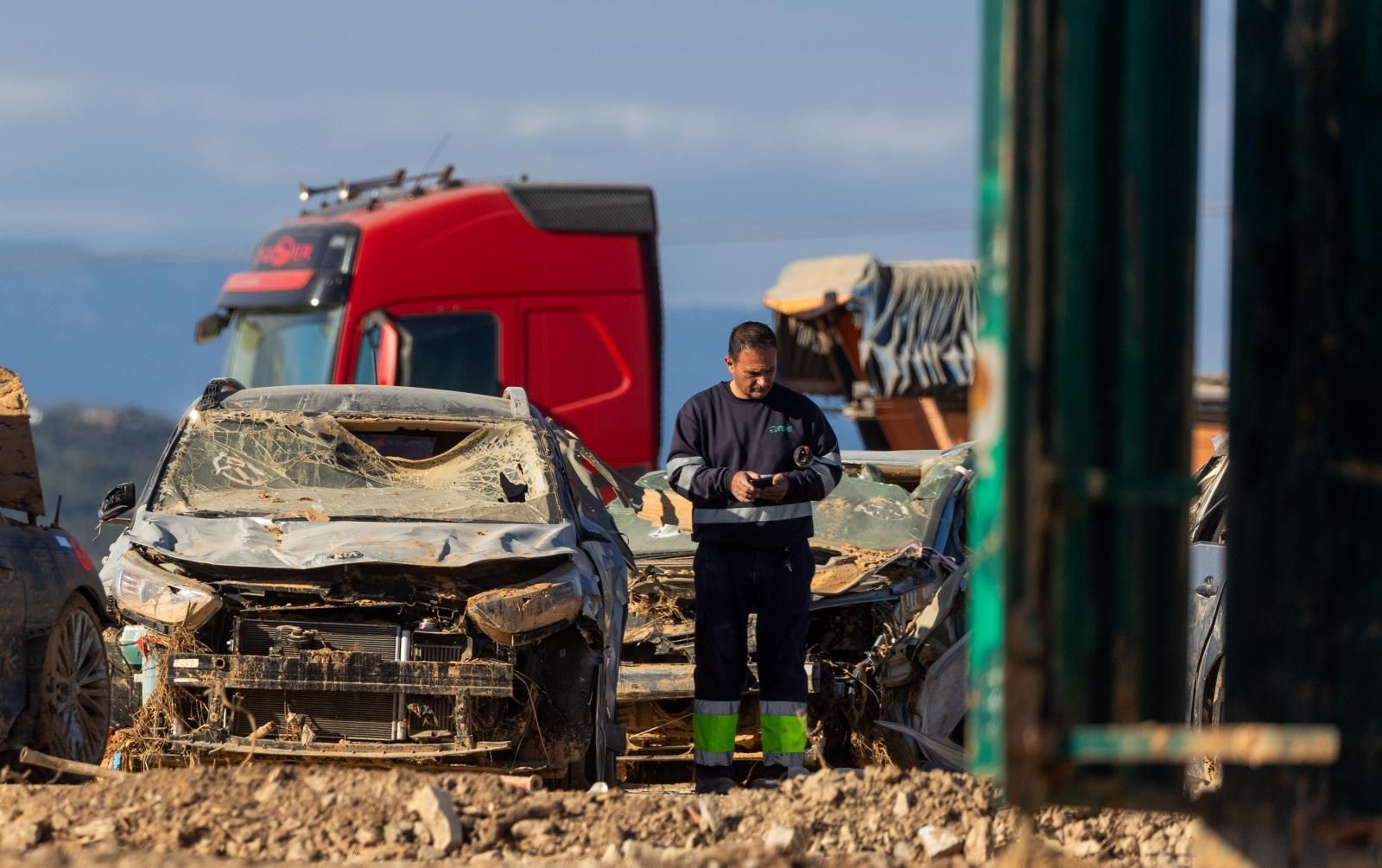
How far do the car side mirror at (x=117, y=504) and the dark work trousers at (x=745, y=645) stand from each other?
101 inches

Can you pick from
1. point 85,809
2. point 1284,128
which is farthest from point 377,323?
point 1284,128

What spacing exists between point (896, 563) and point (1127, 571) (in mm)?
5385

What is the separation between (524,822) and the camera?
6.12 meters

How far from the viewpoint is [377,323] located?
47.0 ft

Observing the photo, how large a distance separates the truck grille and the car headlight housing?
0.68ft

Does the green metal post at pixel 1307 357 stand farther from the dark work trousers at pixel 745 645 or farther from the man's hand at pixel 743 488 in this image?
the dark work trousers at pixel 745 645

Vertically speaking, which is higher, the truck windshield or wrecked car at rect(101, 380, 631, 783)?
the truck windshield

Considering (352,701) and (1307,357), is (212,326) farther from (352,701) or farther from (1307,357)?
(1307,357)

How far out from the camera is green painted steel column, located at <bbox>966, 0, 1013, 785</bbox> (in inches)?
138

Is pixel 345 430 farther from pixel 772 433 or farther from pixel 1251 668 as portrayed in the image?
pixel 1251 668

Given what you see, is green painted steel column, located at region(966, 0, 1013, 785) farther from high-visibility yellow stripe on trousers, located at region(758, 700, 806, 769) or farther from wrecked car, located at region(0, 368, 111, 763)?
wrecked car, located at region(0, 368, 111, 763)

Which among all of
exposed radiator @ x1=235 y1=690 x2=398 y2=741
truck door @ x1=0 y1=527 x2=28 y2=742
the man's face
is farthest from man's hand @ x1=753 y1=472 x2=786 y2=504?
truck door @ x1=0 y1=527 x2=28 y2=742

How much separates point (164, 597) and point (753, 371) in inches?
101

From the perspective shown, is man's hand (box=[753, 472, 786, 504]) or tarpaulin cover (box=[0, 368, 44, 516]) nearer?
man's hand (box=[753, 472, 786, 504])
